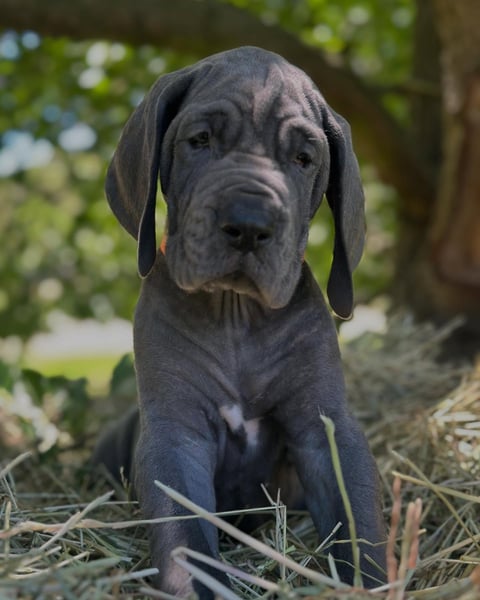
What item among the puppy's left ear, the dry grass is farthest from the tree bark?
the puppy's left ear

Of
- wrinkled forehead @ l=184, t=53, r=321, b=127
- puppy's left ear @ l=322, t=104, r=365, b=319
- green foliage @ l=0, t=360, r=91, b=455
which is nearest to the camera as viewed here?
wrinkled forehead @ l=184, t=53, r=321, b=127

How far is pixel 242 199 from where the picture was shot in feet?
10.3

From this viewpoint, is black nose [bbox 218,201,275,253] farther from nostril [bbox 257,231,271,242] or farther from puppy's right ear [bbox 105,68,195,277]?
puppy's right ear [bbox 105,68,195,277]

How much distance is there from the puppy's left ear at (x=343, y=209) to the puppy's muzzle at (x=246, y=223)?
55 centimetres

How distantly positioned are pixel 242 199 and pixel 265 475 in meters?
1.21

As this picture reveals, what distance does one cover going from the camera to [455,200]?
782cm

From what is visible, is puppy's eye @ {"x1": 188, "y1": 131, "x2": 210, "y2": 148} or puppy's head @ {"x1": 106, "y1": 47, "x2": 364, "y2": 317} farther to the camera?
puppy's eye @ {"x1": 188, "y1": 131, "x2": 210, "y2": 148}

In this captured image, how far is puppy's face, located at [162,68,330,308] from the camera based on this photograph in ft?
10.5

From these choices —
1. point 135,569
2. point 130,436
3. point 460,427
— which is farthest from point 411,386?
point 135,569

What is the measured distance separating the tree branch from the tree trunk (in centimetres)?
68

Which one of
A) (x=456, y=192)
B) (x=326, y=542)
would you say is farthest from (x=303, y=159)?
(x=456, y=192)

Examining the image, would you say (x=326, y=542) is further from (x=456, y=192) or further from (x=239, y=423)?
(x=456, y=192)

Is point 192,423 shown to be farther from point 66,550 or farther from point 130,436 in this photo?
point 130,436

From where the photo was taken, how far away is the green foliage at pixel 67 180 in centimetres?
795
